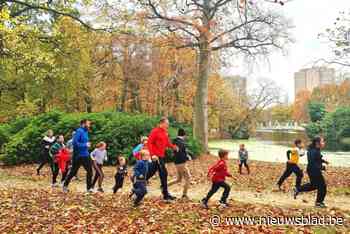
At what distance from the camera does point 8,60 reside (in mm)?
15836

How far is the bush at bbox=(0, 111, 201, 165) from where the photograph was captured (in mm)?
20250

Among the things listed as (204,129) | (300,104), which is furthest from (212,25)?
(300,104)

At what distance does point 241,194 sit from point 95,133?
10.8 m

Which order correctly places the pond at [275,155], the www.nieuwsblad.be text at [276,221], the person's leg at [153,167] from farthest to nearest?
1. the pond at [275,155]
2. the person's leg at [153,167]
3. the www.nieuwsblad.be text at [276,221]

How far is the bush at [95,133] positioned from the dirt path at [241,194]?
176 inches

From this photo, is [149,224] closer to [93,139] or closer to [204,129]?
[93,139]

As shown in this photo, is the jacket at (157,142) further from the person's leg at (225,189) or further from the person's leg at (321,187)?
the person's leg at (321,187)

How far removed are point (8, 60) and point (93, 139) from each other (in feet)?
20.5

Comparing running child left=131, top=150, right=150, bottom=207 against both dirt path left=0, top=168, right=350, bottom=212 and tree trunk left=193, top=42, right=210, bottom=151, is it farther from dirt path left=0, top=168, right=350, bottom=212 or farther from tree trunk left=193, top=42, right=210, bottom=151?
tree trunk left=193, top=42, right=210, bottom=151

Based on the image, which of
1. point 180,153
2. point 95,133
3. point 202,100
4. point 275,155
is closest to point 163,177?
point 180,153

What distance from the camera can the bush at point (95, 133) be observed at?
2025 centimetres

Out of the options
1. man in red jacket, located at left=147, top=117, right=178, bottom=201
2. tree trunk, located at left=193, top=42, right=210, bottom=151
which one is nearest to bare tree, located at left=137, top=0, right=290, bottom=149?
tree trunk, located at left=193, top=42, right=210, bottom=151

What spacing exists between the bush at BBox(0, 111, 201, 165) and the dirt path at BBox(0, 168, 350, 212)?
14.7 ft

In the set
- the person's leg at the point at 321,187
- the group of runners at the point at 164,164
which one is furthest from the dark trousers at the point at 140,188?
the person's leg at the point at 321,187
